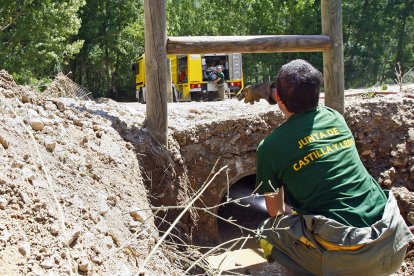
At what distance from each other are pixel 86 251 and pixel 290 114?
1345 mm

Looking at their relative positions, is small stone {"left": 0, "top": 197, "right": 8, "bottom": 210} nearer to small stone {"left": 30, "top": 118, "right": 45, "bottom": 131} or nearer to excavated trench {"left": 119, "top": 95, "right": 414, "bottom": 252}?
small stone {"left": 30, "top": 118, "right": 45, "bottom": 131}

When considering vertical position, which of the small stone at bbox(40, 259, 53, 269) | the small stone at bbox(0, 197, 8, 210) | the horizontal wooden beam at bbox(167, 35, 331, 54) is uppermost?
the horizontal wooden beam at bbox(167, 35, 331, 54)

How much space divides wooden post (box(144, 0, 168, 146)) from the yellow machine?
12.8m

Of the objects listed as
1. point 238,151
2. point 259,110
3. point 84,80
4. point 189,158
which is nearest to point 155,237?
point 189,158

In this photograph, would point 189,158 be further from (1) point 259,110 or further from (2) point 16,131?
(2) point 16,131

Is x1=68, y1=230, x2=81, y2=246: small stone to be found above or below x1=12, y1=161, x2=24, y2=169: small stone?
below

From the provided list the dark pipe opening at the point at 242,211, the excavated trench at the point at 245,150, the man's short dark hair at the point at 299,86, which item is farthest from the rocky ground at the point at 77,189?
the dark pipe opening at the point at 242,211

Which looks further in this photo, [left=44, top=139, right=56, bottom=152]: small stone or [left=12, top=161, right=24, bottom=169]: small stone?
[left=44, top=139, right=56, bottom=152]: small stone

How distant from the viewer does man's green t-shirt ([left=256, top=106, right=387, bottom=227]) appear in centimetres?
288

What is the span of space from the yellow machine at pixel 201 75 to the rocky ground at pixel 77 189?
12815mm

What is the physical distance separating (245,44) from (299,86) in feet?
8.81

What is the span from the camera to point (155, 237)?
12.1ft

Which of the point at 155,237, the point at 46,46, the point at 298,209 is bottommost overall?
the point at 155,237

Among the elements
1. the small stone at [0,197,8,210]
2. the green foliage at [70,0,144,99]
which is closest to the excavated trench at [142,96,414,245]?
the small stone at [0,197,8,210]
